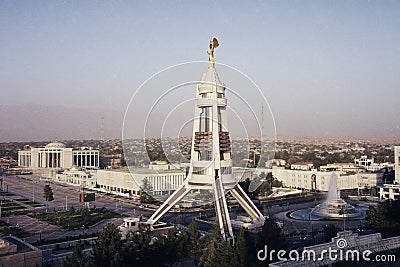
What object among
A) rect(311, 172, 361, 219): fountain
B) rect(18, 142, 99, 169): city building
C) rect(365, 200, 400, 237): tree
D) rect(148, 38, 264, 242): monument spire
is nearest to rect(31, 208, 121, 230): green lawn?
rect(148, 38, 264, 242): monument spire

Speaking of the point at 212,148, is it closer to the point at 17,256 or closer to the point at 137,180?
the point at 17,256

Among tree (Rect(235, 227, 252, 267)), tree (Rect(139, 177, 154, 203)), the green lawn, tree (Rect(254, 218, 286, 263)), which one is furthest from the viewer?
tree (Rect(139, 177, 154, 203))

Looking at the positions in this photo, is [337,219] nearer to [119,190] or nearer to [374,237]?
[374,237]

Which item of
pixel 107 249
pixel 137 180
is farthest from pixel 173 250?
pixel 137 180

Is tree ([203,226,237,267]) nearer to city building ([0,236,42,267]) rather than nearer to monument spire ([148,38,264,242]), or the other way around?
city building ([0,236,42,267])

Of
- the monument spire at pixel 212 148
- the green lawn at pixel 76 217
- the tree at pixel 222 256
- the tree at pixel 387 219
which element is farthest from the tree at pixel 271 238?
the green lawn at pixel 76 217

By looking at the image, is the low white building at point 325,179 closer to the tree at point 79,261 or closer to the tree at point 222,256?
the tree at point 222,256
